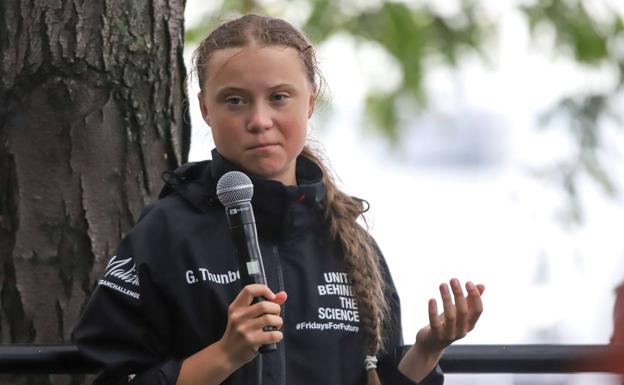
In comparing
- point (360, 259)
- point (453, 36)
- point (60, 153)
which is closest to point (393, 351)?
point (360, 259)

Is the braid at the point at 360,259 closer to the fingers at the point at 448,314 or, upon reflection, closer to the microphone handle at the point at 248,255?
the fingers at the point at 448,314

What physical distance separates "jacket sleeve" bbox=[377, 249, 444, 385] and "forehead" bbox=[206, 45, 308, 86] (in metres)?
0.52

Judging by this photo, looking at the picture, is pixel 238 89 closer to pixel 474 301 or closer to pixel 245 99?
pixel 245 99

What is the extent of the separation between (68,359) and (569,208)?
3.76 m

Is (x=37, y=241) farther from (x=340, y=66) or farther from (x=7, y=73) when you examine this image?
(x=340, y=66)

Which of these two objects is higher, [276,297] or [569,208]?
[569,208]

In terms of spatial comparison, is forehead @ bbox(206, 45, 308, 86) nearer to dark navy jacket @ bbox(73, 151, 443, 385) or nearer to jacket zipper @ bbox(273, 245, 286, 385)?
dark navy jacket @ bbox(73, 151, 443, 385)

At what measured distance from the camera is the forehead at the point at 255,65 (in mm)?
3328

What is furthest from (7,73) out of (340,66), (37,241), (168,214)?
(340,66)

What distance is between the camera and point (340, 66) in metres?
6.45

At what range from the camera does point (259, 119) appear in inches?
129

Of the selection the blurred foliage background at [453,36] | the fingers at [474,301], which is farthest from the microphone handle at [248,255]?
the blurred foliage background at [453,36]

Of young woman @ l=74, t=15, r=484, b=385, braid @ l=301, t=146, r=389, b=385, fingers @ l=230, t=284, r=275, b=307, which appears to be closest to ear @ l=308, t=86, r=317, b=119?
young woman @ l=74, t=15, r=484, b=385

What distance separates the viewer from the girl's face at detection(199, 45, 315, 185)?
A: 130 inches
